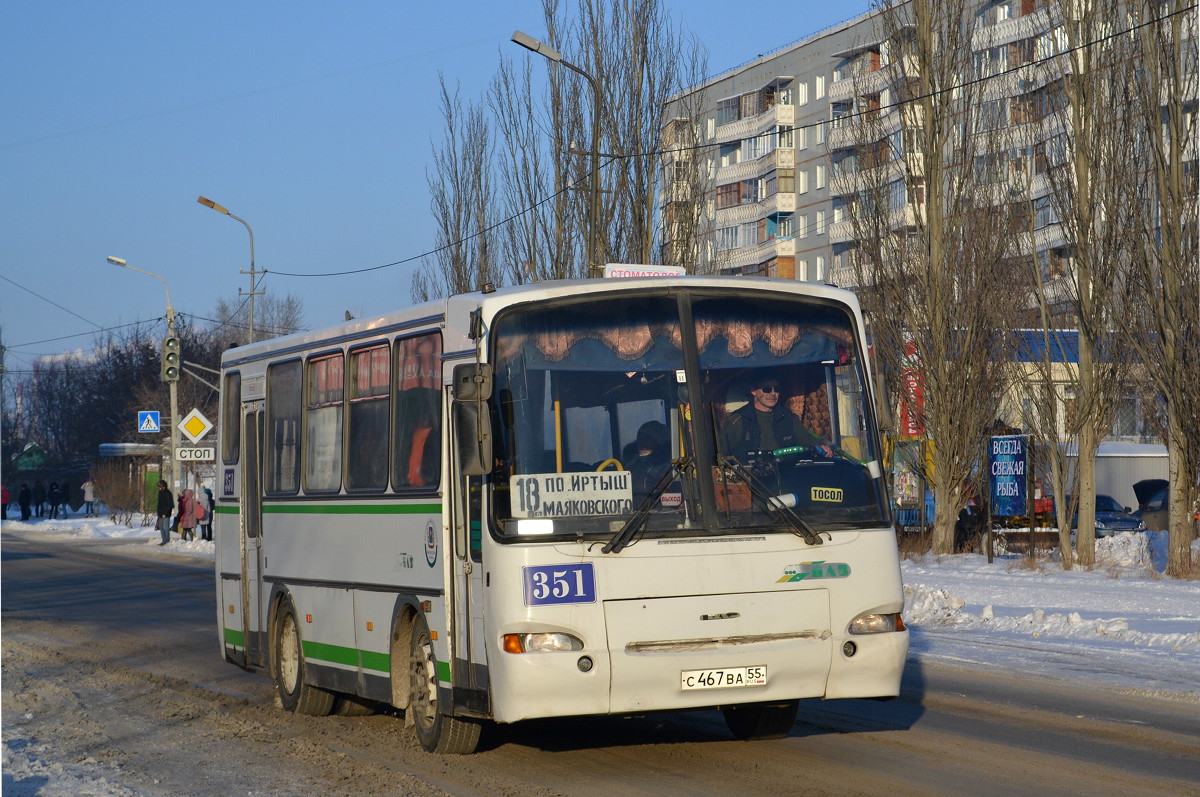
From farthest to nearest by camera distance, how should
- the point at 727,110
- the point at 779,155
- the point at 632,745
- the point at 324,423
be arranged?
the point at 727,110 < the point at 779,155 < the point at 324,423 < the point at 632,745

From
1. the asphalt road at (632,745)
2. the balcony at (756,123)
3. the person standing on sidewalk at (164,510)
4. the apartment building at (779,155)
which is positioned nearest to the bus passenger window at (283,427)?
the asphalt road at (632,745)

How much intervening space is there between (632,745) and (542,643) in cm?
181

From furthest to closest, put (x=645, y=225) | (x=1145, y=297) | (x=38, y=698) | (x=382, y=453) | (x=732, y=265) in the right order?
(x=732, y=265)
(x=645, y=225)
(x=1145, y=297)
(x=38, y=698)
(x=382, y=453)

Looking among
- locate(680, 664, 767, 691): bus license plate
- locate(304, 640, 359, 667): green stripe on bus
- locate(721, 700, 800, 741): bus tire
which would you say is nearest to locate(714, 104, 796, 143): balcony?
locate(304, 640, 359, 667): green stripe on bus

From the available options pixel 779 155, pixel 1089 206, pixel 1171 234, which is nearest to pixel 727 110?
pixel 779 155

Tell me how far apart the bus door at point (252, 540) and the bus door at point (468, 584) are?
13.0 feet

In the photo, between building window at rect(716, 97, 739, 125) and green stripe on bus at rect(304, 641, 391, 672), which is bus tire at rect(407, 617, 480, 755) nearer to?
green stripe on bus at rect(304, 641, 391, 672)

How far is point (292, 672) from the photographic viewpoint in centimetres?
1223

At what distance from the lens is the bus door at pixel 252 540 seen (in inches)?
507

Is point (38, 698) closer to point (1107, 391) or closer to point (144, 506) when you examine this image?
point (1107, 391)

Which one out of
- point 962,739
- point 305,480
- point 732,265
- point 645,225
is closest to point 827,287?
point 962,739

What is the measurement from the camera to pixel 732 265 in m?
90.4

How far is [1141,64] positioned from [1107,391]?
5.91 meters

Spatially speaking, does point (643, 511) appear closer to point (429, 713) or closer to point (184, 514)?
point (429, 713)
